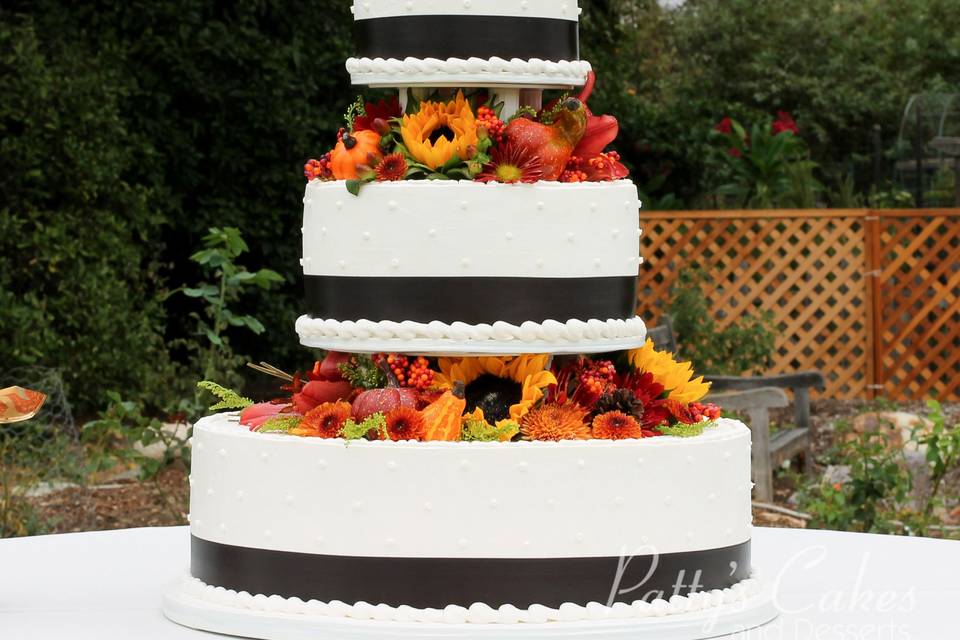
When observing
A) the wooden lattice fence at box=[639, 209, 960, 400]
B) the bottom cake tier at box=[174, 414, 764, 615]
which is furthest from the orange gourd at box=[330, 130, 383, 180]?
the wooden lattice fence at box=[639, 209, 960, 400]

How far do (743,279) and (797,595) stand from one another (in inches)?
350

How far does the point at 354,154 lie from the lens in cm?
442

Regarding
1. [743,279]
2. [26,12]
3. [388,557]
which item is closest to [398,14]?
[388,557]

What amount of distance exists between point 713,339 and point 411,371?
821cm

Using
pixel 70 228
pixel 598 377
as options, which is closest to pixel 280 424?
pixel 598 377

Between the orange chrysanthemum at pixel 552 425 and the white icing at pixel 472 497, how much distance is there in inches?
2.4

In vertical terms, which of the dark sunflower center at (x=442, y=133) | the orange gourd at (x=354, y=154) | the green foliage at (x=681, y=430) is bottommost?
the green foliage at (x=681, y=430)

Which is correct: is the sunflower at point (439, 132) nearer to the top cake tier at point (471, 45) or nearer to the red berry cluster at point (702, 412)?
the top cake tier at point (471, 45)

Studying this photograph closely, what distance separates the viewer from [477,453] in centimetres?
409

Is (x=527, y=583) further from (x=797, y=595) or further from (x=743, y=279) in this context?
(x=743, y=279)

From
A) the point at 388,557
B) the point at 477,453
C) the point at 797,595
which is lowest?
the point at 797,595

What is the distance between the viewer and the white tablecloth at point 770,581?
4.39 m

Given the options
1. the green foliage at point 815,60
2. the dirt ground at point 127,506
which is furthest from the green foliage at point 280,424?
the green foliage at point 815,60

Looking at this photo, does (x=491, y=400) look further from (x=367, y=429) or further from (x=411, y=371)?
(x=367, y=429)
